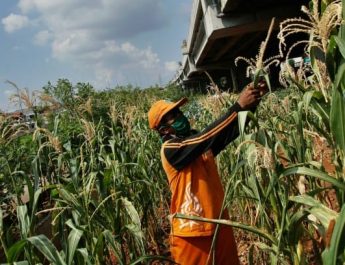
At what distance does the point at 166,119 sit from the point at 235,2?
1040cm

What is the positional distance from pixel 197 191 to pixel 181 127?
1.19 ft

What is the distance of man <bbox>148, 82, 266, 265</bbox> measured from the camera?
242cm

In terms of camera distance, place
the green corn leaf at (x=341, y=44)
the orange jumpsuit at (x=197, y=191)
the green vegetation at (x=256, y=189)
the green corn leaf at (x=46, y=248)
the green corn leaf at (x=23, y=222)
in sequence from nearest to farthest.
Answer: the green corn leaf at (x=341, y=44)
the green vegetation at (x=256, y=189)
the green corn leaf at (x=46, y=248)
the green corn leaf at (x=23, y=222)
the orange jumpsuit at (x=197, y=191)

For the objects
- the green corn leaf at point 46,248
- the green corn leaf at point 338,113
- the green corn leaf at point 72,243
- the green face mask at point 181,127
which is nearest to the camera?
the green corn leaf at point 338,113

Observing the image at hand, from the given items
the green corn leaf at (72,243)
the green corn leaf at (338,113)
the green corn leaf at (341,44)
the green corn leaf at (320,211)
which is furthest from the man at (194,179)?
the green corn leaf at (341,44)

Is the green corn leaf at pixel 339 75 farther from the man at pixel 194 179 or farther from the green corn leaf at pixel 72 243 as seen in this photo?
the green corn leaf at pixel 72 243

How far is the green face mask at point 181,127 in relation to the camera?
8.46 feet

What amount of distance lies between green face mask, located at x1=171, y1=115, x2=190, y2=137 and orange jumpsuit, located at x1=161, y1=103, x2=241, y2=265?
0.08 m

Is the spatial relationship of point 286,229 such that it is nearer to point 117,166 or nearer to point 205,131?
point 205,131


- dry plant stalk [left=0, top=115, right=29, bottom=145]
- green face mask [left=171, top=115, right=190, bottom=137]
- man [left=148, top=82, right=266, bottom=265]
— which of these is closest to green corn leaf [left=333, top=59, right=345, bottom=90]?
man [left=148, top=82, right=266, bottom=265]

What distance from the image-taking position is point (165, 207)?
209 inches

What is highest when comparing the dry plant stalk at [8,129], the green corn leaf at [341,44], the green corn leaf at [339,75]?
the dry plant stalk at [8,129]

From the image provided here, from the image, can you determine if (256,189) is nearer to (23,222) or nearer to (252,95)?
(252,95)

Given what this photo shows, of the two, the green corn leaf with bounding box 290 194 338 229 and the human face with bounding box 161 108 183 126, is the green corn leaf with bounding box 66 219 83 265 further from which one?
the green corn leaf with bounding box 290 194 338 229
